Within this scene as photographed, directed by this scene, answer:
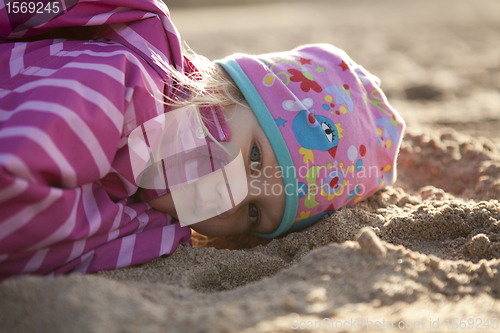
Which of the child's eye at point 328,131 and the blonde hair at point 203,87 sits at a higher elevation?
the blonde hair at point 203,87

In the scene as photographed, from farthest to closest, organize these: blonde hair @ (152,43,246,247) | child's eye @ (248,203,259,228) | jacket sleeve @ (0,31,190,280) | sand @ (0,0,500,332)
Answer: child's eye @ (248,203,259,228), blonde hair @ (152,43,246,247), jacket sleeve @ (0,31,190,280), sand @ (0,0,500,332)

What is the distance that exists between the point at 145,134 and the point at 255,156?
0.31 meters

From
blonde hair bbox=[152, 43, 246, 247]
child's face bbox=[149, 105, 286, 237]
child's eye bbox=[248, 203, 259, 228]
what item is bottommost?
child's eye bbox=[248, 203, 259, 228]

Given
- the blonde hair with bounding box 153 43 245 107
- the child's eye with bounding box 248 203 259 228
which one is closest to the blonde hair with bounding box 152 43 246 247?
the blonde hair with bounding box 153 43 245 107

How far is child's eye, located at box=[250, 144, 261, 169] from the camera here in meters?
1.11

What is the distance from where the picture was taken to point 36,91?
86 centimetres

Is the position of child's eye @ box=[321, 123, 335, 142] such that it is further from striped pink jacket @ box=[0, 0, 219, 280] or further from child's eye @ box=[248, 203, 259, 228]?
striped pink jacket @ box=[0, 0, 219, 280]

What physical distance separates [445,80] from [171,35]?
90.5 inches

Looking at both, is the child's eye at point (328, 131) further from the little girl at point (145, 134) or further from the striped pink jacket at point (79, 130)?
the striped pink jacket at point (79, 130)

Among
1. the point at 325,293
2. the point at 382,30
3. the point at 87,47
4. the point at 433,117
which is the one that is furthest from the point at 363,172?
the point at 382,30

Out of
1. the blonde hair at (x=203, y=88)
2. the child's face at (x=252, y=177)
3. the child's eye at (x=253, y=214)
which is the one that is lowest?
the child's eye at (x=253, y=214)

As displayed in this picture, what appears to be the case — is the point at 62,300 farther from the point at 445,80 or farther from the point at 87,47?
the point at 445,80

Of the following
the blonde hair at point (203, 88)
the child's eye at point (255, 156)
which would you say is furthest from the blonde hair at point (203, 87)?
the child's eye at point (255, 156)

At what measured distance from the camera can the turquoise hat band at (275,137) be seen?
3.63ft
